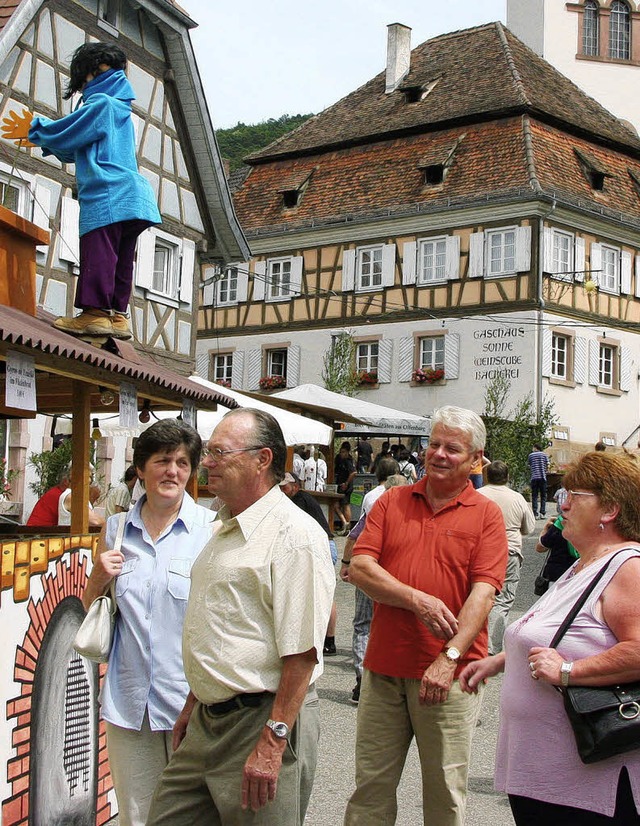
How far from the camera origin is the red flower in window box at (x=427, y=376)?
35562 millimetres

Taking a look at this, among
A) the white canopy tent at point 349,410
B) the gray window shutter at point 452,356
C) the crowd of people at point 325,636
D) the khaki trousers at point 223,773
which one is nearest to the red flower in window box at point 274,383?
the gray window shutter at point 452,356

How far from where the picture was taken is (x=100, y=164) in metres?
7.51

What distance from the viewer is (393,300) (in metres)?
37.2

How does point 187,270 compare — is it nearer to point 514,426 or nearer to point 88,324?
point 514,426

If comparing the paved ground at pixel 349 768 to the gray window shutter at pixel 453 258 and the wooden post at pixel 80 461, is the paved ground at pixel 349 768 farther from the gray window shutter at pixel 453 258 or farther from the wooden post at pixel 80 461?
the gray window shutter at pixel 453 258

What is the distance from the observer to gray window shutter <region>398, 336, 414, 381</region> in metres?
36.4

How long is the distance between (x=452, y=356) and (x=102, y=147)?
92.7 ft

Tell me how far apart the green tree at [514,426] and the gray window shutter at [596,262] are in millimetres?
4245

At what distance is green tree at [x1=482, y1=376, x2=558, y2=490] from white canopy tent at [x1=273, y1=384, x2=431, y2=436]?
13.3 feet

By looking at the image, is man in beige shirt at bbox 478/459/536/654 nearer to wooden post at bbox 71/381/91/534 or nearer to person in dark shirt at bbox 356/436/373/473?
wooden post at bbox 71/381/91/534

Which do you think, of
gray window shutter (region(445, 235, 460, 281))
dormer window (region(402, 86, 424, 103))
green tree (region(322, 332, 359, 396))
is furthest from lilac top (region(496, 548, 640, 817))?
dormer window (region(402, 86, 424, 103))

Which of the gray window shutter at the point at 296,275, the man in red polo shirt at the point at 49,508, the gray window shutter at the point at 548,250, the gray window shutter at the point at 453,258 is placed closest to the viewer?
the man in red polo shirt at the point at 49,508

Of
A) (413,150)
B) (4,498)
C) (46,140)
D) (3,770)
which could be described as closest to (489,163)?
(413,150)

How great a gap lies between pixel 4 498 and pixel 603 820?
16.2 metres
